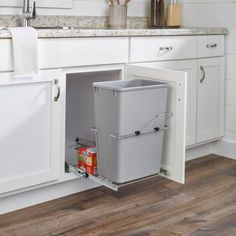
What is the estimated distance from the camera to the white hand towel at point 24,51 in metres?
2.10

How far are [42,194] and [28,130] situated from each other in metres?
0.39

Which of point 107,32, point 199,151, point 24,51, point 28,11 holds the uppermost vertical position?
point 28,11

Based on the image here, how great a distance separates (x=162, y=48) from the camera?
2.82 metres

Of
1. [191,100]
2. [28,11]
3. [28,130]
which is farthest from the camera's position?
[191,100]

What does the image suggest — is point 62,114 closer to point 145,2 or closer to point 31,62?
point 31,62

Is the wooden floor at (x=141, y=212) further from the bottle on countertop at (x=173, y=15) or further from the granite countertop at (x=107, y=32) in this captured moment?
the bottle on countertop at (x=173, y=15)

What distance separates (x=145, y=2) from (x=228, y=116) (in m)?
1.04

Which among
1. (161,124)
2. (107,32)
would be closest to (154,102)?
(161,124)

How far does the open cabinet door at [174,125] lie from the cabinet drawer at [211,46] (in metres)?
0.75

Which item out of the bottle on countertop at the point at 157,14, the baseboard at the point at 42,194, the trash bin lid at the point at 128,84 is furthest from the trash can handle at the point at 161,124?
the bottle on countertop at the point at 157,14

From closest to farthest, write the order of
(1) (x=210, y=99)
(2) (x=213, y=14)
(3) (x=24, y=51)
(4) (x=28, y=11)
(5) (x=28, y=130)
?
(3) (x=24, y=51) → (5) (x=28, y=130) → (4) (x=28, y=11) → (1) (x=210, y=99) → (2) (x=213, y=14)

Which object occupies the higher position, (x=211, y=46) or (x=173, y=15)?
(x=173, y=15)

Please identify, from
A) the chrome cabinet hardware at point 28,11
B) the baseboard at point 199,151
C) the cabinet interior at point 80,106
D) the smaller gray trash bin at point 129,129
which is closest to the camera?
the smaller gray trash bin at point 129,129

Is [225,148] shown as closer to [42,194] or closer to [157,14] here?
[157,14]
